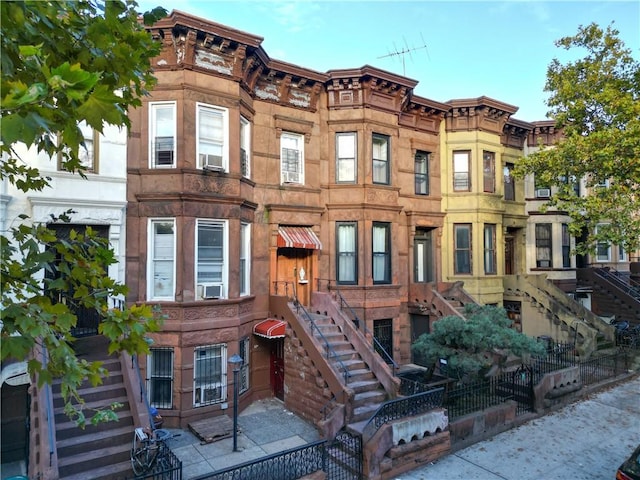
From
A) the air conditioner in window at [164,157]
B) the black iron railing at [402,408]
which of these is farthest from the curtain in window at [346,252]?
the air conditioner in window at [164,157]

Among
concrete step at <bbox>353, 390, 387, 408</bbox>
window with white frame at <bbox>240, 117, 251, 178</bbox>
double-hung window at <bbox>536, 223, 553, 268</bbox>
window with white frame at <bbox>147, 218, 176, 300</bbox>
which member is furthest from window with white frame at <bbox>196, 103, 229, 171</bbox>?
double-hung window at <bbox>536, 223, 553, 268</bbox>

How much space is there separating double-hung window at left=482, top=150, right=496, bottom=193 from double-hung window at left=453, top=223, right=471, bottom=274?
80.1 inches

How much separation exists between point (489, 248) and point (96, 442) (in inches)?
632

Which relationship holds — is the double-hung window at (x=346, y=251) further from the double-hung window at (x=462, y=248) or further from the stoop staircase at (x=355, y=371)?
the double-hung window at (x=462, y=248)

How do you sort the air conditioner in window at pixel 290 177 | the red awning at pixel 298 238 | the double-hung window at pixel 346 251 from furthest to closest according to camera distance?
the double-hung window at pixel 346 251 → the air conditioner in window at pixel 290 177 → the red awning at pixel 298 238

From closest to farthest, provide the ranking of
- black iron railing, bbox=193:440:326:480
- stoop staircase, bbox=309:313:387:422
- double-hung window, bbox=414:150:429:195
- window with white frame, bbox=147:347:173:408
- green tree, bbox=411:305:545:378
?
1. black iron railing, bbox=193:440:326:480
2. stoop staircase, bbox=309:313:387:422
3. green tree, bbox=411:305:545:378
4. window with white frame, bbox=147:347:173:408
5. double-hung window, bbox=414:150:429:195

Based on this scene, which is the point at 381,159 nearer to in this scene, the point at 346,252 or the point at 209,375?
the point at 346,252

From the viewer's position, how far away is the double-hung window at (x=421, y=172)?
664 inches

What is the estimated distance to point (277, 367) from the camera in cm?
1303

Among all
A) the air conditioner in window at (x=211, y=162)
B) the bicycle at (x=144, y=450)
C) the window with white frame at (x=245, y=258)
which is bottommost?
the bicycle at (x=144, y=450)

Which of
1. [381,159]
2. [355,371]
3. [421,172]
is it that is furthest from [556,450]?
[421,172]

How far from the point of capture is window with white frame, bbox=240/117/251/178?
41.2ft

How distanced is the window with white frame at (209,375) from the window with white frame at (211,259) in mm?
1516

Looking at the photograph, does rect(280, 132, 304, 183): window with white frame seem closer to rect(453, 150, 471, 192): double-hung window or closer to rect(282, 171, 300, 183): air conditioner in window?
rect(282, 171, 300, 183): air conditioner in window
